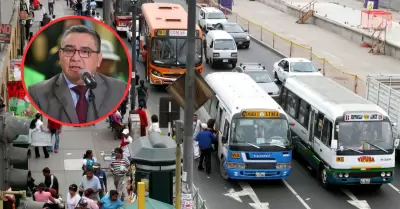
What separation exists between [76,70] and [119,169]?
337 inches

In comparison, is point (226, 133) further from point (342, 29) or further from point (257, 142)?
point (342, 29)

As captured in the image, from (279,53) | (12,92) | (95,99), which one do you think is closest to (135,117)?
(12,92)

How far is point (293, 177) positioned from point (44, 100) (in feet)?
43.1

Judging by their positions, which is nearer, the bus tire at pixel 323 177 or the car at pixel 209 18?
the bus tire at pixel 323 177

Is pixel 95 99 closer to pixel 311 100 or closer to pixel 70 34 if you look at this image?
pixel 70 34

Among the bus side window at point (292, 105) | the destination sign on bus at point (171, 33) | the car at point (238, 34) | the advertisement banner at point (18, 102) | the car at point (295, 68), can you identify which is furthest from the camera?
the car at point (238, 34)

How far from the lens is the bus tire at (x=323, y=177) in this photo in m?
22.7

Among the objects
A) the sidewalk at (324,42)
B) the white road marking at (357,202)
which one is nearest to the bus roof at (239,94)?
the white road marking at (357,202)

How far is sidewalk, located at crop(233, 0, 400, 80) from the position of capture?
43.1m

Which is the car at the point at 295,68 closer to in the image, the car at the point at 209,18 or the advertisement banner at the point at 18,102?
the car at the point at 209,18

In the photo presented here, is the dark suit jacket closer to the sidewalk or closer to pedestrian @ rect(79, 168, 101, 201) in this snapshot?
pedestrian @ rect(79, 168, 101, 201)

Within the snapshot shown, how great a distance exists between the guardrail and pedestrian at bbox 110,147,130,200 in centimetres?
1600

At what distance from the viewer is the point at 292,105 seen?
2634cm

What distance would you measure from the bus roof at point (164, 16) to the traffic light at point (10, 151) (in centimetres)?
2491
